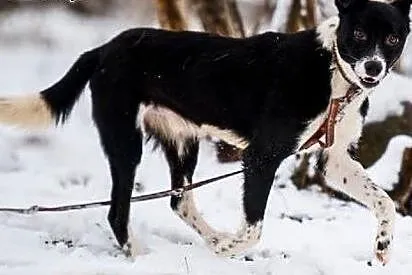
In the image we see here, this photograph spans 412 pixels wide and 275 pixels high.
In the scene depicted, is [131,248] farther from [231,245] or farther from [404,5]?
[404,5]

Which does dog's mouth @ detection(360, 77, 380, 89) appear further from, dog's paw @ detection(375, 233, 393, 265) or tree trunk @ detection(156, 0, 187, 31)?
tree trunk @ detection(156, 0, 187, 31)

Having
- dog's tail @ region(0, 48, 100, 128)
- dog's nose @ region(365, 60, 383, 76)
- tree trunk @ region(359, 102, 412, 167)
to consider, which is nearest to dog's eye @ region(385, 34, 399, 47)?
dog's nose @ region(365, 60, 383, 76)

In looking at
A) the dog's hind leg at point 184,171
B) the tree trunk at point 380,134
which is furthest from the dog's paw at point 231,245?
the tree trunk at point 380,134

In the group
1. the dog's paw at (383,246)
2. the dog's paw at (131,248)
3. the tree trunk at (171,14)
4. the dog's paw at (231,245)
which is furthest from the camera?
the tree trunk at (171,14)

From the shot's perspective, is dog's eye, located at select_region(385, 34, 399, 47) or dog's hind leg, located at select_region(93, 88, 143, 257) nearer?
dog's eye, located at select_region(385, 34, 399, 47)

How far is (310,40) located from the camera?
4711mm

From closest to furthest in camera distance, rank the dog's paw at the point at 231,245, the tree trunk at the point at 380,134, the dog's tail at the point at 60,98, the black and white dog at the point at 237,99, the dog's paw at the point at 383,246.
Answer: the black and white dog at the point at 237,99 < the dog's paw at the point at 383,246 < the dog's paw at the point at 231,245 < the dog's tail at the point at 60,98 < the tree trunk at the point at 380,134

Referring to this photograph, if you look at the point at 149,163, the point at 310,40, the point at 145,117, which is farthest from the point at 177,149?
the point at 149,163

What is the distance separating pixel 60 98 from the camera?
5312 mm

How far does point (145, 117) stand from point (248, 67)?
0.78 meters

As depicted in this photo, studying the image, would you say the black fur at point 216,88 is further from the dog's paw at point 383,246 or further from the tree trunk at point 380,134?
the tree trunk at point 380,134

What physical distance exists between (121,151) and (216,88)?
2.16 ft

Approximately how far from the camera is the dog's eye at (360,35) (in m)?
4.45

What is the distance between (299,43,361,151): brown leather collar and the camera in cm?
462
